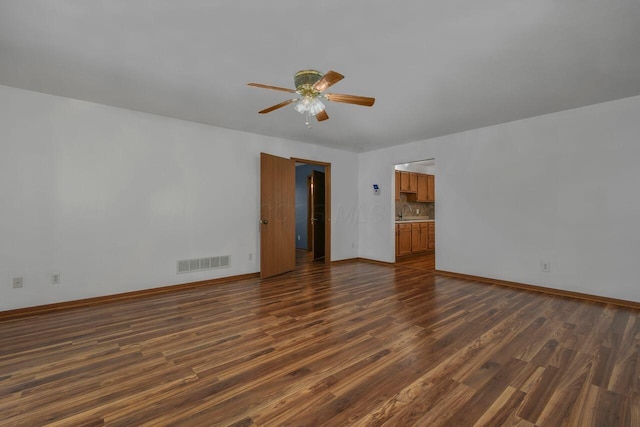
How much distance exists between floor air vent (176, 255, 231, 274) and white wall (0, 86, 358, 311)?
8cm

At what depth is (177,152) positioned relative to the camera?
14.5ft

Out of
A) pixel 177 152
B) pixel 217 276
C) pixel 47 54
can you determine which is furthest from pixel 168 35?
pixel 217 276

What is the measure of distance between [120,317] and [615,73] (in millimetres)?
5911

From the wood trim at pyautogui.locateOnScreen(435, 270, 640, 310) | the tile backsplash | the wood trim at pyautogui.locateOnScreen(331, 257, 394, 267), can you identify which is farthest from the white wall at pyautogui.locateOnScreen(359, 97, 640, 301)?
the tile backsplash

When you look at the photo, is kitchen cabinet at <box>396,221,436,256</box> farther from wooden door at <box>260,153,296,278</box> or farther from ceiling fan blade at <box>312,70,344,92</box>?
ceiling fan blade at <box>312,70,344,92</box>

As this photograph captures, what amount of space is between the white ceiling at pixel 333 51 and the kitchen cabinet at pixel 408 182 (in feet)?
11.6

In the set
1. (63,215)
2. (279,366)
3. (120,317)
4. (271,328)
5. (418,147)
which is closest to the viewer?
(279,366)

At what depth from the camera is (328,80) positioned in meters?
2.29

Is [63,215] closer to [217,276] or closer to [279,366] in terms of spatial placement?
[217,276]

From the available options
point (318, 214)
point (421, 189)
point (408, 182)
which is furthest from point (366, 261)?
point (421, 189)

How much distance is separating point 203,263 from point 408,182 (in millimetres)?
5430

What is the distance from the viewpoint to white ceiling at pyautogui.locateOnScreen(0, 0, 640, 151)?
6.57 ft

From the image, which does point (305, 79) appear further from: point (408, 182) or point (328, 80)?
point (408, 182)

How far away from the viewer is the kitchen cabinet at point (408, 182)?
7.41 meters
